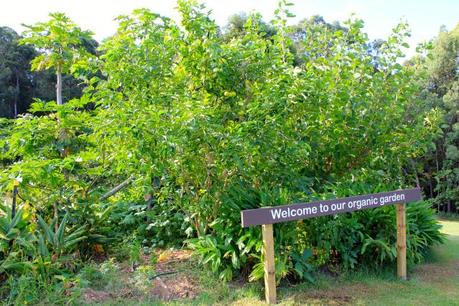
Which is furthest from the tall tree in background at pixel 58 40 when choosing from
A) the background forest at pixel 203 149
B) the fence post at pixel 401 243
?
the fence post at pixel 401 243

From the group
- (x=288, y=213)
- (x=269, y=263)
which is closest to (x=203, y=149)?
(x=288, y=213)

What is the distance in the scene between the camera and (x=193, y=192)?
569 centimetres

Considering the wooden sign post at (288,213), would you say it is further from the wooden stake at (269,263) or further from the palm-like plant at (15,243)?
the palm-like plant at (15,243)

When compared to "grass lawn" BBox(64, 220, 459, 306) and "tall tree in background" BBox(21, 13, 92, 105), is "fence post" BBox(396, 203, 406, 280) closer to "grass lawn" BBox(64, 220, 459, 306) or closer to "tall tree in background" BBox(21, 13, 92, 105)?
"grass lawn" BBox(64, 220, 459, 306)

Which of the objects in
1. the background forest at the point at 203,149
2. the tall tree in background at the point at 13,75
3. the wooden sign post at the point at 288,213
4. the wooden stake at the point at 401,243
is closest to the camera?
the wooden sign post at the point at 288,213

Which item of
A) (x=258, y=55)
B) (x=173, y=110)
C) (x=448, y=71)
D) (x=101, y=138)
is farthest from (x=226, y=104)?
(x=448, y=71)

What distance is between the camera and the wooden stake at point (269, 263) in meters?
4.59

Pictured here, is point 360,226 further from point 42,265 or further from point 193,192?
point 42,265

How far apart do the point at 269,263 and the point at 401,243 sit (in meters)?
2.17

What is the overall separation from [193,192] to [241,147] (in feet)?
3.61

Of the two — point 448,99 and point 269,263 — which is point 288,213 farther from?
point 448,99

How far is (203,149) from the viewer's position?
5.11 meters

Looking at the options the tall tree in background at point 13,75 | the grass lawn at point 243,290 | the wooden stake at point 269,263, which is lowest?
the grass lawn at point 243,290

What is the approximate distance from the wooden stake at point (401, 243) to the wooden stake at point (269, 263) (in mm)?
2076
